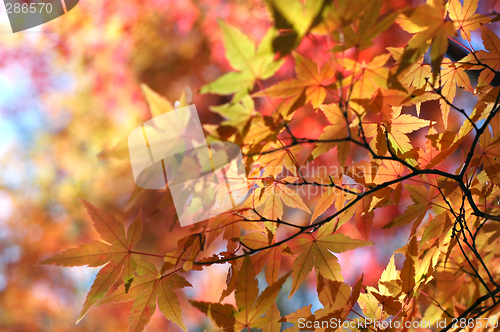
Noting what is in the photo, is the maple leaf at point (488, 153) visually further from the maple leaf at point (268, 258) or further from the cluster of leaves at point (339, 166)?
the maple leaf at point (268, 258)

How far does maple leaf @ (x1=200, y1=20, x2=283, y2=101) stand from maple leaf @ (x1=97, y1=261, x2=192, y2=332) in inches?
13.1

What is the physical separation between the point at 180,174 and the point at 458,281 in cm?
77

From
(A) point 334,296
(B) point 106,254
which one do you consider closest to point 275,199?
(A) point 334,296

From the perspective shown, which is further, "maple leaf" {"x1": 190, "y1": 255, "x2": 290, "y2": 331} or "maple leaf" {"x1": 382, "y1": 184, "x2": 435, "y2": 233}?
"maple leaf" {"x1": 382, "y1": 184, "x2": 435, "y2": 233}

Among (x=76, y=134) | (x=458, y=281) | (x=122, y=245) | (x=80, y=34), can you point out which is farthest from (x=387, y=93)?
(x=76, y=134)

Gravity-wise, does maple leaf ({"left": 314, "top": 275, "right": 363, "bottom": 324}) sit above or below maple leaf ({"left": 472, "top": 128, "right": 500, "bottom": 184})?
below

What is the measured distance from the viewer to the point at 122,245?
0.48m

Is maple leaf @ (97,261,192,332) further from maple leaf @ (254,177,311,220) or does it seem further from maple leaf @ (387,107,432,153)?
maple leaf @ (387,107,432,153)

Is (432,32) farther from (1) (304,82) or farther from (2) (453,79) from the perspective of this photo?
(2) (453,79)

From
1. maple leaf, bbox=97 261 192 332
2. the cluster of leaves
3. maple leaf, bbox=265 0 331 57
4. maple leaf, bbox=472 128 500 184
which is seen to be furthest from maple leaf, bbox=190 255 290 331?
maple leaf, bbox=472 128 500 184

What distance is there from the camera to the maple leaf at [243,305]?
1.19ft

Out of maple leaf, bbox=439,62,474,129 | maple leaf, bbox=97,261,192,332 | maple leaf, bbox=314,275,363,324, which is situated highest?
maple leaf, bbox=439,62,474,129

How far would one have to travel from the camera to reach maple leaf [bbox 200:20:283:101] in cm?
28

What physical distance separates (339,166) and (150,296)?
1.27 feet
